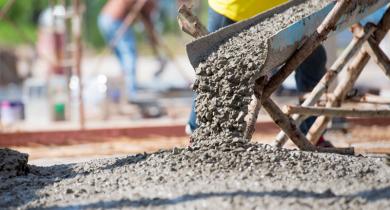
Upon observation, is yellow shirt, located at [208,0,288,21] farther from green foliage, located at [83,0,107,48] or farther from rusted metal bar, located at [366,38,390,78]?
green foliage, located at [83,0,107,48]

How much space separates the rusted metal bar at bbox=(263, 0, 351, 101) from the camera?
5105 millimetres

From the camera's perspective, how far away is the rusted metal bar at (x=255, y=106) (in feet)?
16.4

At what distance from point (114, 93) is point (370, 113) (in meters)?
6.09

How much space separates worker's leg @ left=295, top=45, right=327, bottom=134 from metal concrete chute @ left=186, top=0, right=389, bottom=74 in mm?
1058

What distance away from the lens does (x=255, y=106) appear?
16.6 feet

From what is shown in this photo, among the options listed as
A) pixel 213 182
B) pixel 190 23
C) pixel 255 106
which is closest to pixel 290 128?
pixel 255 106

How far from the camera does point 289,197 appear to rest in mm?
3910

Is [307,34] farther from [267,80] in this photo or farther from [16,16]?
[16,16]

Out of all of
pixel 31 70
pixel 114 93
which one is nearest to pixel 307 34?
pixel 114 93

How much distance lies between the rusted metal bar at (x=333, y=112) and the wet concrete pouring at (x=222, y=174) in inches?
23.0

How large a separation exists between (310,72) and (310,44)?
59.2 inches

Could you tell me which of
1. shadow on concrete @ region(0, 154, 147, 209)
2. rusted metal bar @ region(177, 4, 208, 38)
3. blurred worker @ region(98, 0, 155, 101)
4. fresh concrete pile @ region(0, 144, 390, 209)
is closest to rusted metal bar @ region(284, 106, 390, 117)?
rusted metal bar @ region(177, 4, 208, 38)

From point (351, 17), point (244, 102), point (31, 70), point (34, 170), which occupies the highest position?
point (351, 17)

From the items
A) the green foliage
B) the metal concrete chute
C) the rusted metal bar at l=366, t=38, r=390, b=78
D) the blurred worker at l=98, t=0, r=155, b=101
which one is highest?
the metal concrete chute
